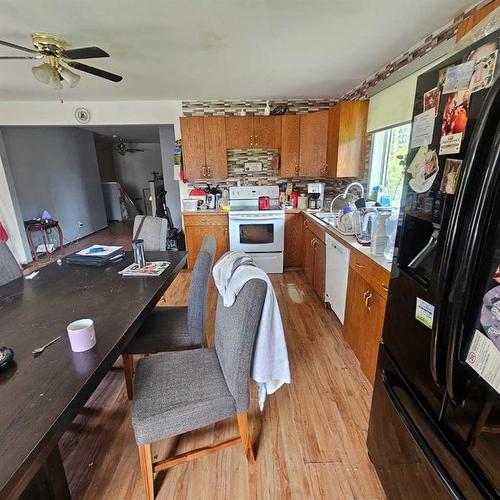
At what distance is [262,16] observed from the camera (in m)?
1.70

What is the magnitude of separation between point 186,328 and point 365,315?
1136 mm

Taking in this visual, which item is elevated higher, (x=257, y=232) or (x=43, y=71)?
(x=43, y=71)

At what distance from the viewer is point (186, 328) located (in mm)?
1658

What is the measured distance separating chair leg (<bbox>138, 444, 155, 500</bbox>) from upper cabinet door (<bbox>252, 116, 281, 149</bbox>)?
338cm

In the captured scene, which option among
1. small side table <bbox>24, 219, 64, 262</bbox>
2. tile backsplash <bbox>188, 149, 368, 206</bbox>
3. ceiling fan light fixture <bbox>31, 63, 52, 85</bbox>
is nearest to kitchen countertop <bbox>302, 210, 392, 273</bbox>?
tile backsplash <bbox>188, 149, 368, 206</bbox>

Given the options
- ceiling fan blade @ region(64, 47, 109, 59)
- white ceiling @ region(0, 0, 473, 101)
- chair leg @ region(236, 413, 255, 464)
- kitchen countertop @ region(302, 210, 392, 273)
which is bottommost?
chair leg @ region(236, 413, 255, 464)

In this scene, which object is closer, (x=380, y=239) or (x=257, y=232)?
(x=380, y=239)

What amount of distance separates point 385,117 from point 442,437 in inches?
102

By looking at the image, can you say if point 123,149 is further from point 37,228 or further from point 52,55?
point 52,55

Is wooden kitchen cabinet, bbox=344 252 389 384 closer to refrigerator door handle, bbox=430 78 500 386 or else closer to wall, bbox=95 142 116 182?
refrigerator door handle, bbox=430 78 500 386

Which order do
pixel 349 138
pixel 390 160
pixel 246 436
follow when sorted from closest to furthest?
pixel 246 436, pixel 390 160, pixel 349 138

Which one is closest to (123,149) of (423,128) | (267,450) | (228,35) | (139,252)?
(228,35)

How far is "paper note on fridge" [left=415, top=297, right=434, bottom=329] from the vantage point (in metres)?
0.86

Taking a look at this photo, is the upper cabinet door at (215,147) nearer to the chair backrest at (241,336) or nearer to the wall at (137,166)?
the chair backrest at (241,336)
